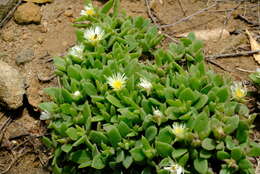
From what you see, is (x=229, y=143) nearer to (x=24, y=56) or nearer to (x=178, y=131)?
(x=178, y=131)

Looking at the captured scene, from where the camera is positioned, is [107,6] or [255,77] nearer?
[255,77]

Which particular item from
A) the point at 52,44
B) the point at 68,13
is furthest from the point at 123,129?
the point at 68,13

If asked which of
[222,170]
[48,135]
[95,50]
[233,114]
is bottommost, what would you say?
[48,135]

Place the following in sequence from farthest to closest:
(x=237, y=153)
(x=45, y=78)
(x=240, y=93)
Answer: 1. (x=45, y=78)
2. (x=240, y=93)
3. (x=237, y=153)

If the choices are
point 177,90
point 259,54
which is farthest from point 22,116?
point 259,54

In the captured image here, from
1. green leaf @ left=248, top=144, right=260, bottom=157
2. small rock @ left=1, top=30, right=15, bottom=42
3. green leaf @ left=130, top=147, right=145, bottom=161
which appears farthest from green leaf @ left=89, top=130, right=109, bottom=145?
small rock @ left=1, top=30, right=15, bottom=42

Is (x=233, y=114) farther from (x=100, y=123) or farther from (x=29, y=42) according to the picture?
(x=29, y=42)
